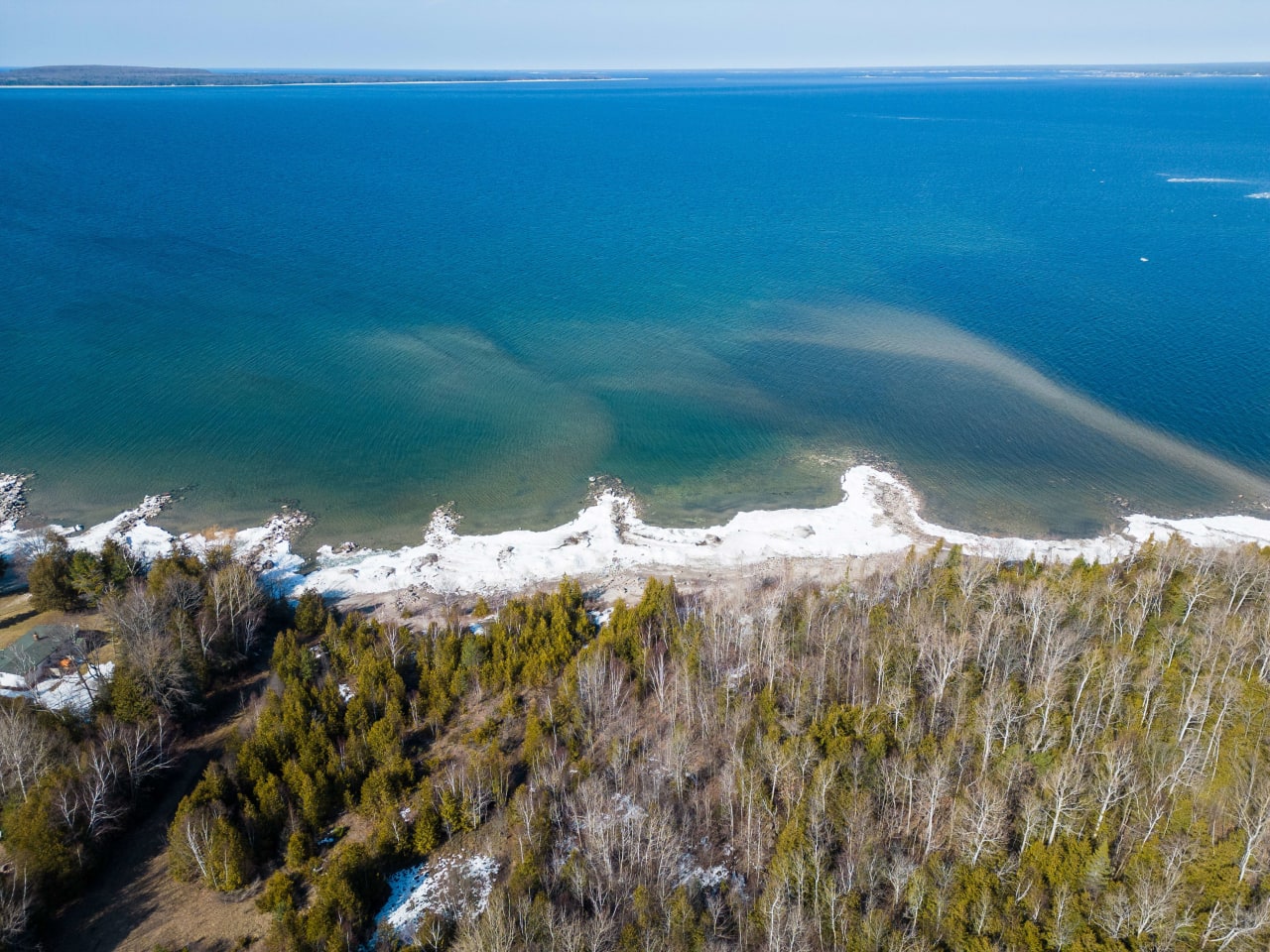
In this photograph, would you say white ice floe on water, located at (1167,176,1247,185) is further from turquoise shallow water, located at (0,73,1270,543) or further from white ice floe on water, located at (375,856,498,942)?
white ice floe on water, located at (375,856,498,942)

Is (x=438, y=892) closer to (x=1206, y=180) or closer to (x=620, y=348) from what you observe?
(x=620, y=348)

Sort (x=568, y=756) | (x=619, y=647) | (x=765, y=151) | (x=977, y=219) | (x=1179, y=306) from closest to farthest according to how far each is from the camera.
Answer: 1. (x=568, y=756)
2. (x=619, y=647)
3. (x=1179, y=306)
4. (x=977, y=219)
5. (x=765, y=151)

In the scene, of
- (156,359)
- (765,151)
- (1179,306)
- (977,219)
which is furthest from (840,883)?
(765,151)

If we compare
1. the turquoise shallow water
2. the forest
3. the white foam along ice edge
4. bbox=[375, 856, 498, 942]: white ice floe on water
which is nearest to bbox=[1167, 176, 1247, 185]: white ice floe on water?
the turquoise shallow water

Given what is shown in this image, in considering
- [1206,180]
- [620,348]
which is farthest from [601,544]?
[1206,180]

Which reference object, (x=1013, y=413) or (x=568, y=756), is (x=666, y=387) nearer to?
(x=1013, y=413)

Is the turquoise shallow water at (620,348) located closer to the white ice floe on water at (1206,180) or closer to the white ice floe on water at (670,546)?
the white ice floe on water at (670,546)

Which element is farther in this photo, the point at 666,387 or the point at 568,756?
the point at 666,387
